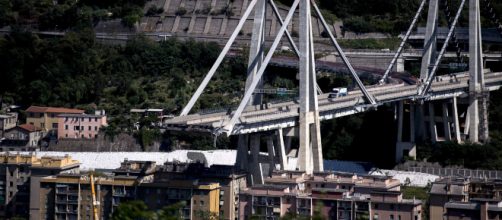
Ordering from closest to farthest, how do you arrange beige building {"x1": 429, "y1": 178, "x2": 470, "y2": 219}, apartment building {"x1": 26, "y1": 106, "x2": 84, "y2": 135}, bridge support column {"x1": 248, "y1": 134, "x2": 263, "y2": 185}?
1. beige building {"x1": 429, "y1": 178, "x2": 470, "y2": 219}
2. bridge support column {"x1": 248, "y1": 134, "x2": 263, "y2": 185}
3. apartment building {"x1": 26, "y1": 106, "x2": 84, "y2": 135}

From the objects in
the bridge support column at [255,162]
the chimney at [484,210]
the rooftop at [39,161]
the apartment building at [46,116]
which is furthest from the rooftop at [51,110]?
the chimney at [484,210]

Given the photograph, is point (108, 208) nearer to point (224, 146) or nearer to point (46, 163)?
point (46, 163)

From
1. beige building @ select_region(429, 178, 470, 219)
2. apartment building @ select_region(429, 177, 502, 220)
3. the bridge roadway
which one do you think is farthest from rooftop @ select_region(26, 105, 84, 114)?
beige building @ select_region(429, 178, 470, 219)

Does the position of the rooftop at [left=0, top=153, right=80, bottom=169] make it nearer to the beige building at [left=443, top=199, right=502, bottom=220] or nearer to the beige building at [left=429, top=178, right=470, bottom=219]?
the beige building at [left=429, top=178, right=470, bottom=219]

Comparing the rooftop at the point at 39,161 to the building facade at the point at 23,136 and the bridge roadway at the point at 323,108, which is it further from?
the building facade at the point at 23,136

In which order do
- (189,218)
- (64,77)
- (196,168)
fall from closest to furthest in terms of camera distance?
(189,218) → (196,168) → (64,77)

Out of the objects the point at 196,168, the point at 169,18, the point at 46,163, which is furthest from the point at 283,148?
the point at 169,18

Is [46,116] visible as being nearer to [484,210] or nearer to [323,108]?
[323,108]
